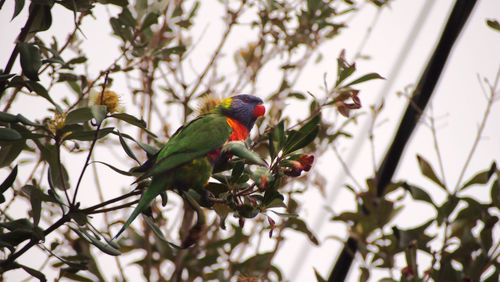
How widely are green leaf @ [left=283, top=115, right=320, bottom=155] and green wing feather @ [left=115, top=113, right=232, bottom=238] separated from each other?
24 centimetres

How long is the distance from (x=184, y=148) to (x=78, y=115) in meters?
0.25

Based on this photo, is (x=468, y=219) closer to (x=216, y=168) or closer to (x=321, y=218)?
(x=216, y=168)

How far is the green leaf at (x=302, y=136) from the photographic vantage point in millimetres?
742

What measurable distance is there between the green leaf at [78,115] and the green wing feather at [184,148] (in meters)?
0.18

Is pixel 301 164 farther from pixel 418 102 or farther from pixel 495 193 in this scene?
pixel 418 102

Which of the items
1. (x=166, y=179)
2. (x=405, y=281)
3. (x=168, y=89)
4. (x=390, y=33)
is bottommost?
(x=405, y=281)

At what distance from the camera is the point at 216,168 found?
0.90 metres

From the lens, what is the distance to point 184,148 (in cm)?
93

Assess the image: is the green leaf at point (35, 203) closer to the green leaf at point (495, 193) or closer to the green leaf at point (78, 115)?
the green leaf at point (78, 115)

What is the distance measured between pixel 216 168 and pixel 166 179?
0.11 m

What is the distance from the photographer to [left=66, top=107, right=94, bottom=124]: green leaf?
35.0 inches

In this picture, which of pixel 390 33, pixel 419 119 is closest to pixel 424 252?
pixel 419 119

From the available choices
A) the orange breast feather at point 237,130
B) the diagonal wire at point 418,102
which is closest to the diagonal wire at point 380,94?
the diagonal wire at point 418,102

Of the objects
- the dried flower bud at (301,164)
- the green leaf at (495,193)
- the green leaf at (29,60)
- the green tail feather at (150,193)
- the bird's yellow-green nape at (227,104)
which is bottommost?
the green leaf at (495,193)
